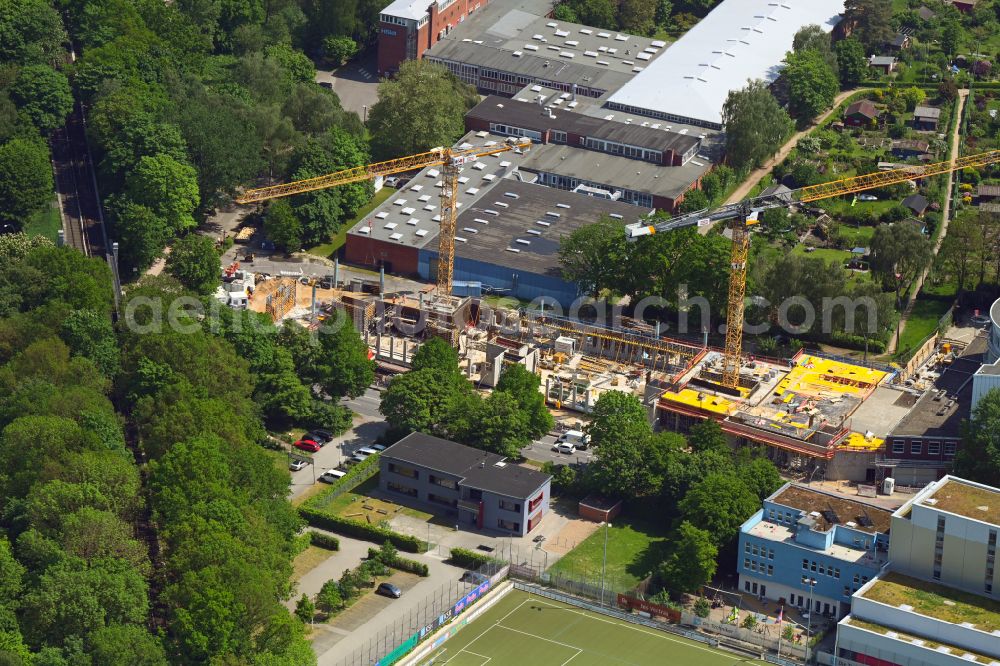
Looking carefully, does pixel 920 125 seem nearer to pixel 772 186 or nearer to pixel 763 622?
pixel 772 186

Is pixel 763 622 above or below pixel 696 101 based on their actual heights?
below

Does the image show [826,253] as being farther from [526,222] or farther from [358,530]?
[358,530]

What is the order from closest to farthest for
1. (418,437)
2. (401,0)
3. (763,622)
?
(763,622) → (418,437) → (401,0)

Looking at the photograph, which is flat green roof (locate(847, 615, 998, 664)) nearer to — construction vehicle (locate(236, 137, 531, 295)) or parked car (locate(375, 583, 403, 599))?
parked car (locate(375, 583, 403, 599))

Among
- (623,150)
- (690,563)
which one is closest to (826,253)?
(623,150)

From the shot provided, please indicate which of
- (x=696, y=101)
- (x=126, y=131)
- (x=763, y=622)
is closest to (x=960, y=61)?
(x=696, y=101)

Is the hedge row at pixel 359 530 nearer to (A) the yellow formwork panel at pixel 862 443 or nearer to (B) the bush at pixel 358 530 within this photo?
(B) the bush at pixel 358 530

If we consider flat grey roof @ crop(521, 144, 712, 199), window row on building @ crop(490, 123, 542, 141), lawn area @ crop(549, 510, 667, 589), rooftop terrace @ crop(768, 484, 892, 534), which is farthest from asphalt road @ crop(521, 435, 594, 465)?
window row on building @ crop(490, 123, 542, 141)

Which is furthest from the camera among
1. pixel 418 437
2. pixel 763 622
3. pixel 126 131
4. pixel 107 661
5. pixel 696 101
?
pixel 696 101
